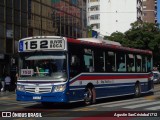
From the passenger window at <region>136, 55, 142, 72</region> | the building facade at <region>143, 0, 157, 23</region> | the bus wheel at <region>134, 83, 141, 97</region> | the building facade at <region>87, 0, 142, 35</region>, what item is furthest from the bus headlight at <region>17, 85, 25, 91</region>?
the building facade at <region>143, 0, 157, 23</region>

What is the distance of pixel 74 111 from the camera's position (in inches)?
648

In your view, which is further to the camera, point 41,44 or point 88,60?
point 88,60

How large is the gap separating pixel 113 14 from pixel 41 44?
296 feet

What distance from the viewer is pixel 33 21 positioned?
46.8 metres

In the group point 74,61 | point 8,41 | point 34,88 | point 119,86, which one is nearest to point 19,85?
point 34,88

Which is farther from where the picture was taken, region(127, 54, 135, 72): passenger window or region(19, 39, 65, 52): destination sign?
region(127, 54, 135, 72): passenger window

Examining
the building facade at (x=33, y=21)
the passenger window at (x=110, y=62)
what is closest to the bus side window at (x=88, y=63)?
the passenger window at (x=110, y=62)

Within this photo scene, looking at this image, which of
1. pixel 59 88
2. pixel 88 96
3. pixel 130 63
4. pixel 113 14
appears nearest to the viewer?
pixel 59 88

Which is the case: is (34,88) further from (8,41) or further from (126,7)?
(126,7)

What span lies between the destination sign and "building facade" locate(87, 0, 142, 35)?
282 feet

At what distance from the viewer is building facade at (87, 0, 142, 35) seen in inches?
4112

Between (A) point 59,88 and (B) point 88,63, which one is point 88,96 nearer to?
(B) point 88,63

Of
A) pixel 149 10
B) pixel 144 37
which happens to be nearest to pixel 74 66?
pixel 144 37

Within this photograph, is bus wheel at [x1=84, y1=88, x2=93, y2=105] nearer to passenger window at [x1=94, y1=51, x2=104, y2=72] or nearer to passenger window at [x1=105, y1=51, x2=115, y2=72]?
passenger window at [x1=94, y1=51, x2=104, y2=72]
